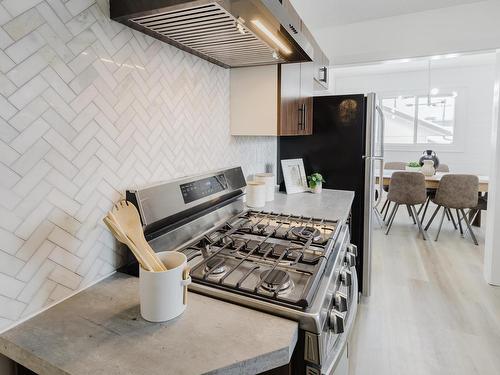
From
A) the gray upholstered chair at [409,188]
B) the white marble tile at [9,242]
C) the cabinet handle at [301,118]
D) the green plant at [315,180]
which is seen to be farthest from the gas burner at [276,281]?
the gray upholstered chair at [409,188]

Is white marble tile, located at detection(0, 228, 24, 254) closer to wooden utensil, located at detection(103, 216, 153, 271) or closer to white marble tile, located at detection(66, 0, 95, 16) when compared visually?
wooden utensil, located at detection(103, 216, 153, 271)

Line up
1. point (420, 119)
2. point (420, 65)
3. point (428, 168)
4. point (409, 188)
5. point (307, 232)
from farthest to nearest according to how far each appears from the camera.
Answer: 1. point (420, 119)
2. point (420, 65)
3. point (428, 168)
4. point (409, 188)
5. point (307, 232)

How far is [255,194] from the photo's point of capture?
1.85 m

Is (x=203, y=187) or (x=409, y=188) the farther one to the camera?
(x=409, y=188)

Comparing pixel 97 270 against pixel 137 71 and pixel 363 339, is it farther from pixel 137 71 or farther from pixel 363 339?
pixel 363 339

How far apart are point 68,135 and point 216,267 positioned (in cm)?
59

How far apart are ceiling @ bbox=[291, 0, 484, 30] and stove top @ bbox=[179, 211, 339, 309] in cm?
212

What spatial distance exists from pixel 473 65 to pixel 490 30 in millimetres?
3978

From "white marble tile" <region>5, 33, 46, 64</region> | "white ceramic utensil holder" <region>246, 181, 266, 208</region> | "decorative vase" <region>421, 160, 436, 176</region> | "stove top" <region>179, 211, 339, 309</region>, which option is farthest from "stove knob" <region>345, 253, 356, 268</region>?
"decorative vase" <region>421, 160, 436, 176</region>

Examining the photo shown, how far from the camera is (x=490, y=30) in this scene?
8.39ft

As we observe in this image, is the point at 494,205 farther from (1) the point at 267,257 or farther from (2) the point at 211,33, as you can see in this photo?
(2) the point at 211,33

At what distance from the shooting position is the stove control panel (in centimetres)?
129

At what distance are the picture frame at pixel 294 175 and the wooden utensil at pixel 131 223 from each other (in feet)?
5.07

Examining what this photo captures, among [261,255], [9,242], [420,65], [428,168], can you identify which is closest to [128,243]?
[9,242]
